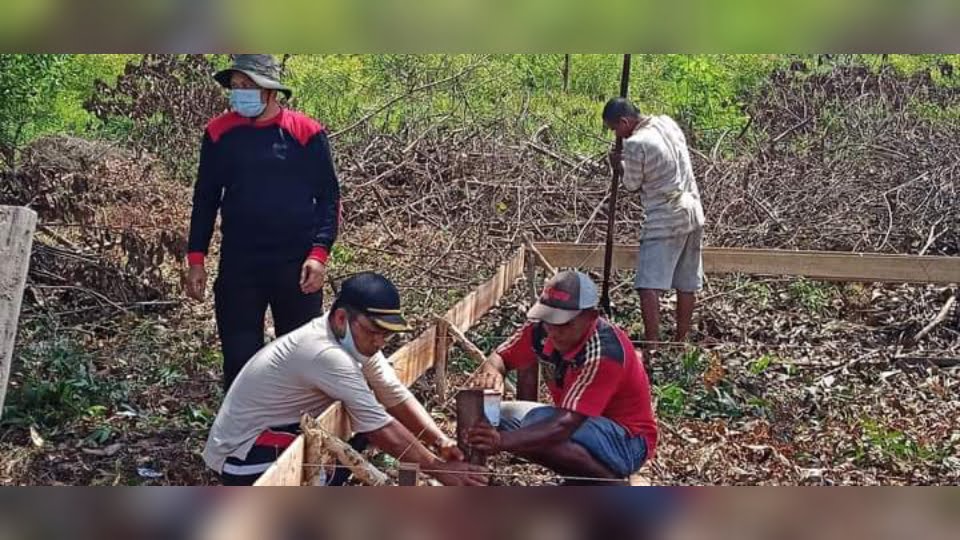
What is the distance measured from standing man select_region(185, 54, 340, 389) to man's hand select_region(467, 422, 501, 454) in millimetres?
1352

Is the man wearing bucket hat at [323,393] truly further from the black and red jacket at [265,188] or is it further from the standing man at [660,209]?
the standing man at [660,209]

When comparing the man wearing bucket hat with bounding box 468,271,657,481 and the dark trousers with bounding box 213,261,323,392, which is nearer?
the man wearing bucket hat with bounding box 468,271,657,481

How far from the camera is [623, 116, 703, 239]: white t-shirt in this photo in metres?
6.67

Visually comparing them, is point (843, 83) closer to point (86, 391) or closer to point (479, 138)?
point (479, 138)

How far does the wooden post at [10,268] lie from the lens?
119 inches

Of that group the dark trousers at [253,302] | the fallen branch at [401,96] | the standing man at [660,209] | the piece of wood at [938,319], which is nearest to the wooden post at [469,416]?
the dark trousers at [253,302]

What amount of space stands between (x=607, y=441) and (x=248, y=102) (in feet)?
6.76

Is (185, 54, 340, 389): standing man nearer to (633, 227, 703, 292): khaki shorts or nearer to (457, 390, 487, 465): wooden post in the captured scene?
(457, 390, 487, 465): wooden post

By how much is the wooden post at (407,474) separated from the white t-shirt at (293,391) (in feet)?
1.14

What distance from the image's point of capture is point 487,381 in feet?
15.7

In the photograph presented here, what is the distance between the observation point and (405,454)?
13.3 ft

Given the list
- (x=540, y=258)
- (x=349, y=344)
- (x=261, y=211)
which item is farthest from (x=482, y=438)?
(x=540, y=258)

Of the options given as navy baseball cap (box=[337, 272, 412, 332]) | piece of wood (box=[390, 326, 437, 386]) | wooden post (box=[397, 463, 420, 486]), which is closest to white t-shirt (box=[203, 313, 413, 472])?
navy baseball cap (box=[337, 272, 412, 332])

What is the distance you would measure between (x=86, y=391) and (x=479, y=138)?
3823mm
